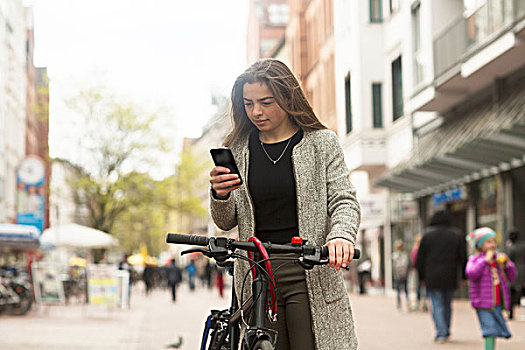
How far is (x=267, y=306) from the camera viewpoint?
3.59 m

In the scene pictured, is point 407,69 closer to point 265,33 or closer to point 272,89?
point 272,89

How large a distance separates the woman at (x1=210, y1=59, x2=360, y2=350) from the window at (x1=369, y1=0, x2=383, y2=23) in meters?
27.1

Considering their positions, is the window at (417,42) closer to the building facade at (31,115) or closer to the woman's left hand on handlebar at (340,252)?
the woman's left hand on handlebar at (340,252)

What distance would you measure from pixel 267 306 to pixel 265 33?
82.8 metres

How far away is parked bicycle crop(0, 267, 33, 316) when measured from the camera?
65.7 ft

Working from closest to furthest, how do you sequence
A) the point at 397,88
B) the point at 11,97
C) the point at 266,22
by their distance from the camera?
the point at 397,88
the point at 11,97
the point at 266,22

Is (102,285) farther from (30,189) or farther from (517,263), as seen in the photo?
(30,189)

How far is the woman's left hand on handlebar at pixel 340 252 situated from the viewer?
10.8ft

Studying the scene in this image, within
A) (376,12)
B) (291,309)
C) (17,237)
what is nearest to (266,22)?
(376,12)

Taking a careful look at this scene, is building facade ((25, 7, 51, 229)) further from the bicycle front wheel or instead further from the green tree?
the bicycle front wheel

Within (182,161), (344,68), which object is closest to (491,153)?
(344,68)

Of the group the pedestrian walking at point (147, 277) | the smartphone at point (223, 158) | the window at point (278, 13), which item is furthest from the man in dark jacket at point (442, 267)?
the window at point (278, 13)

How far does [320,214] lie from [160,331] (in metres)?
12.3

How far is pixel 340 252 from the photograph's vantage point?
330 centimetres
